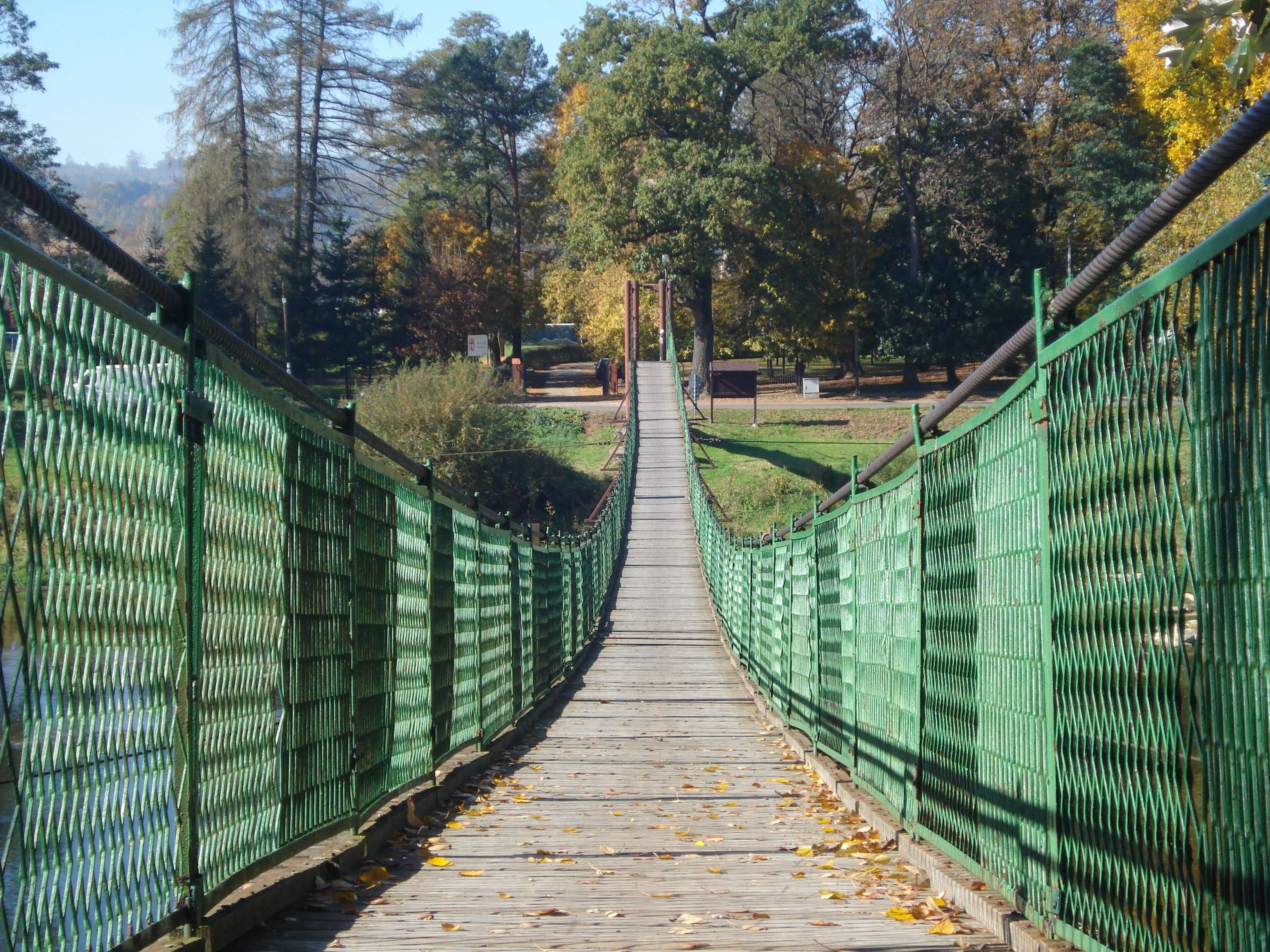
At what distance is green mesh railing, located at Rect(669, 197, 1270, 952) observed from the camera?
6.87 ft

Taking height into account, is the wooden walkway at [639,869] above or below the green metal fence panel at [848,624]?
below

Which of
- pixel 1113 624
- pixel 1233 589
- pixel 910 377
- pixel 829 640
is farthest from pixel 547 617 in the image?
pixel 910 377

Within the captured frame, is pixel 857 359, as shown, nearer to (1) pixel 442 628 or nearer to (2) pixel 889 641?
(1) pixel 442 628

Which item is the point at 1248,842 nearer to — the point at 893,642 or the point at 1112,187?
the point at 893,642

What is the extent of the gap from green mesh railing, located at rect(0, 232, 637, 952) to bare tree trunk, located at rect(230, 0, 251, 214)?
41937 mm

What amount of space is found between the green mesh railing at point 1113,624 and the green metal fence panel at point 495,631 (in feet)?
9.57

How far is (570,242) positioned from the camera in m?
43.8

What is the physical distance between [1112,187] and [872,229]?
30.3ft

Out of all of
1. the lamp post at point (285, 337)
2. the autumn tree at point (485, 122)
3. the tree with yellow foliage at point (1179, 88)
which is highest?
the autumn tree at point (485, 122)

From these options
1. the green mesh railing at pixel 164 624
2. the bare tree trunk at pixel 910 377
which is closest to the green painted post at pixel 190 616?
the green mesh railing at pixel 164 624

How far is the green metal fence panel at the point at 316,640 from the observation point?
359 cm

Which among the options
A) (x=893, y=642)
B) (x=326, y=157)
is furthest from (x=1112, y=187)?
(x=893, y=642)

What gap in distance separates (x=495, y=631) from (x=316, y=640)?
366 cm

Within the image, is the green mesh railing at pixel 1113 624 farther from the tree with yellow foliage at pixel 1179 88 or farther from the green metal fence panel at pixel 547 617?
the tree with yellow foliage at pixel 1179 88
